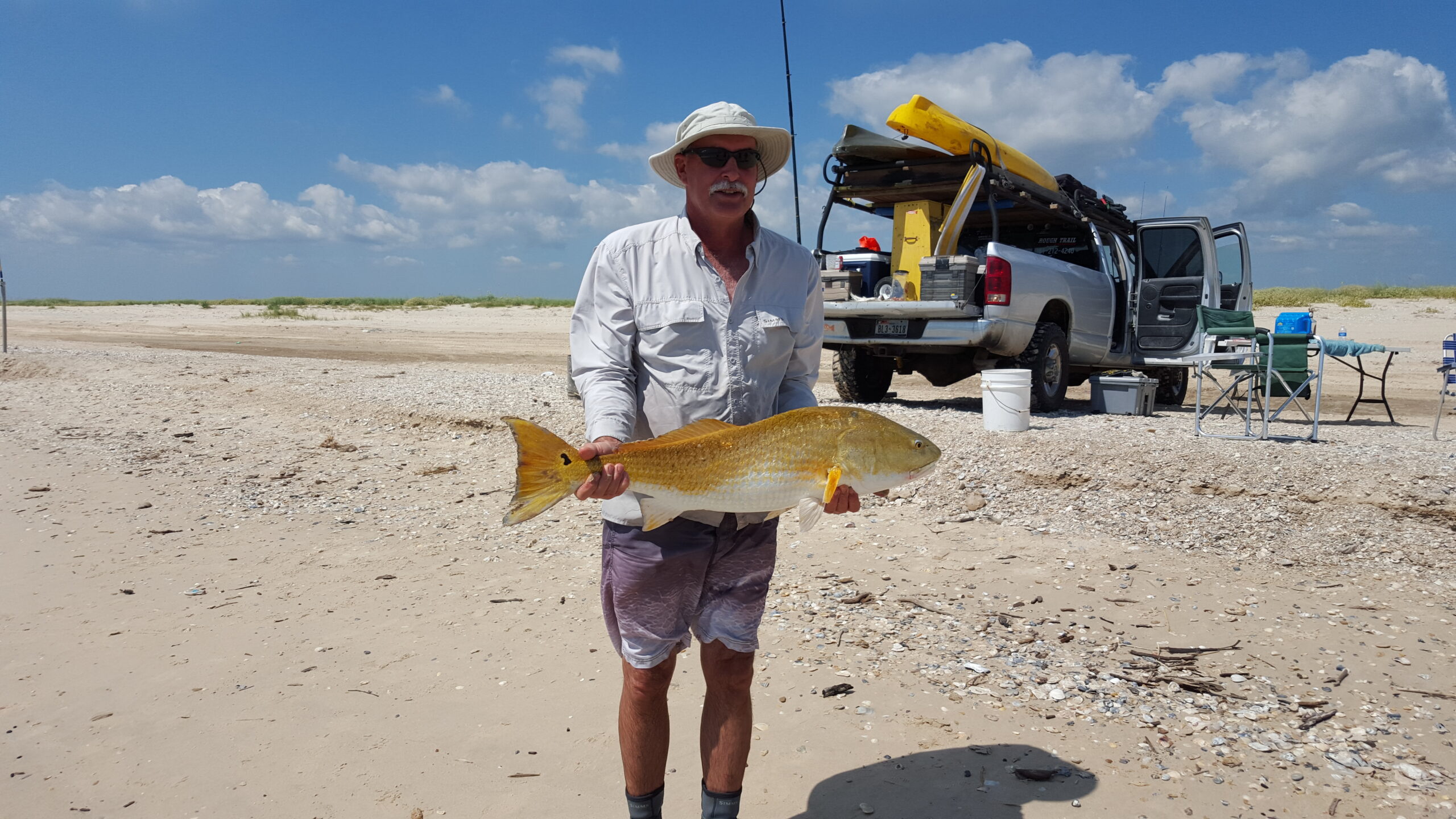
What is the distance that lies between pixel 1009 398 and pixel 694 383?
19.8 feet

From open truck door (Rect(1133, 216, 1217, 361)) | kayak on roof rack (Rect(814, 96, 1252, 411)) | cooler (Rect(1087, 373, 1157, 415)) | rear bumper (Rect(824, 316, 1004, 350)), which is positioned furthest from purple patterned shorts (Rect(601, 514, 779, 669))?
open truck door (Rect(1133, 216, 1217, 361))

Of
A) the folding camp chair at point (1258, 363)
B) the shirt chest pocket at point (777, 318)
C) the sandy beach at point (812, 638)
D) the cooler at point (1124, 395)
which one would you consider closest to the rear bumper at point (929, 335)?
the sandy beach at point (812, 638)

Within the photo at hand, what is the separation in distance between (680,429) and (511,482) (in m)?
5.17

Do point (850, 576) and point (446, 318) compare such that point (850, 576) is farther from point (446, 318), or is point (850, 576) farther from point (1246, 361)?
point (446, 318)

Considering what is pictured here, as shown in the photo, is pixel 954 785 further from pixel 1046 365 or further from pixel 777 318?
pixel 1046 365

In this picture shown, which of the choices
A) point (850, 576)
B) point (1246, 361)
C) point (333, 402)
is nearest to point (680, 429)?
point (850, 576)

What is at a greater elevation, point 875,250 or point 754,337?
point 875,250

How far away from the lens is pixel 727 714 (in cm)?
252

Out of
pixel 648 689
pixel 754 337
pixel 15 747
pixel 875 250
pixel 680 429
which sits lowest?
pixel 15 747

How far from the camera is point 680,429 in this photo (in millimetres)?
2213

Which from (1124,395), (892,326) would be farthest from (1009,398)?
(1124,395)

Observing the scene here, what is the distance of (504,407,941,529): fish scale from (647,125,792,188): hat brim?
791 mm

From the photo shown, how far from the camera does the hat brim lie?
2336mm

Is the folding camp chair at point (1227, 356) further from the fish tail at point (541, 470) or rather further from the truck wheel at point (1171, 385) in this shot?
the fish tail at point (541, 470)
